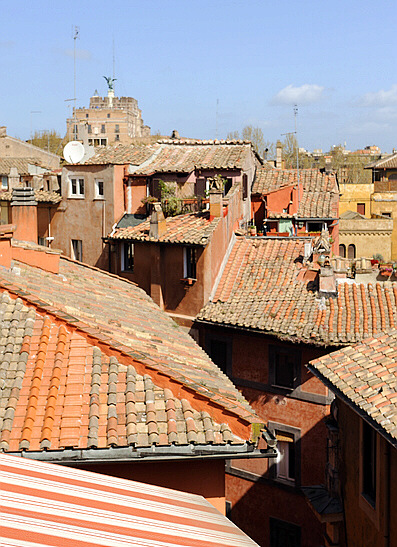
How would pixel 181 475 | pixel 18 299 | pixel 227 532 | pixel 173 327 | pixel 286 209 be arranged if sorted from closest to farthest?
1. pixel 227 532
2. pixel 181 475
3. pixel 18 299
4. pixel 173 327
5. pixel 286 209

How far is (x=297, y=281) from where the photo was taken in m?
21.5

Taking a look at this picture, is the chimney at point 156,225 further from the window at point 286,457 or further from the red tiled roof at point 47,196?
the red tiled roof at point 47,196

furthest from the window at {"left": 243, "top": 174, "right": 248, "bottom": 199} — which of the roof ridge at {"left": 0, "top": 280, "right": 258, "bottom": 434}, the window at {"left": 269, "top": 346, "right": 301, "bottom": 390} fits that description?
the roof ridge at {"left": 0, "top": 280, "right": 258, "bottom": 434}

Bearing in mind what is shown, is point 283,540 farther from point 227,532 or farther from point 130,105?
point 130,105

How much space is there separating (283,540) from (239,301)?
7140mm

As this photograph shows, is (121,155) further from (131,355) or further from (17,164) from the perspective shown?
(17,164)

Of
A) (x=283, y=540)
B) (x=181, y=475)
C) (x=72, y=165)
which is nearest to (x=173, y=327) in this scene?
(x=181, y=475)

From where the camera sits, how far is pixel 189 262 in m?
21.9

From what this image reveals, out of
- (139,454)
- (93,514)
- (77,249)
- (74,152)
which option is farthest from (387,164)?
(93,514)

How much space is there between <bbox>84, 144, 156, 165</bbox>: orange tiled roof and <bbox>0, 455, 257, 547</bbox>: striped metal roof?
2292 centimetres

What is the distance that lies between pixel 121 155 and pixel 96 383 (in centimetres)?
2199

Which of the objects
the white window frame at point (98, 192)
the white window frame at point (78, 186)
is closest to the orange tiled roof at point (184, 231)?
the white window frame at point (98, 192)

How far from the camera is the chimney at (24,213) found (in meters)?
16.4

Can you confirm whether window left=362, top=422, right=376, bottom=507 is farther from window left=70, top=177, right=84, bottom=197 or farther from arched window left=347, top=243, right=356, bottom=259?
arched window left=347, top=243, right=356, bottom=259
